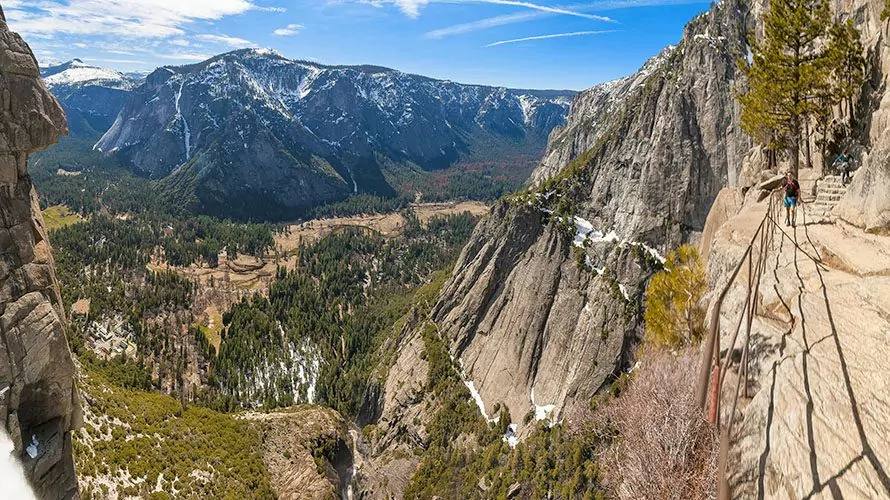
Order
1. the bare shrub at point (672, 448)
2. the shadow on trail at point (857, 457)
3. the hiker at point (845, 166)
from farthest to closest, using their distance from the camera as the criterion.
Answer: the hiker at point (845, 166), the bare shrub at point (672, 448), the shadow on trail at point (857, 457)

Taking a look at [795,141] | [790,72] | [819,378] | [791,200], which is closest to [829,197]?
[791,200]

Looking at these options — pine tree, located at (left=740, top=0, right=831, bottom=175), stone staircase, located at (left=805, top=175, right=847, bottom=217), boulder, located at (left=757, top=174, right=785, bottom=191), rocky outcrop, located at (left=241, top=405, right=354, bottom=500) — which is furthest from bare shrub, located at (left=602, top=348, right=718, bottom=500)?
rocky outcrop, located at (left=241, top=405, right=354, bottom=500)

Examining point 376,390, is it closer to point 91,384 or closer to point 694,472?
point 91,384

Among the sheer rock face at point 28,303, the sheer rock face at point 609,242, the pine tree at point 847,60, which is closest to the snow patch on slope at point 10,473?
the sheer rock face at point 28,303

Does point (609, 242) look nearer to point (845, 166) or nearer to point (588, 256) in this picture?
point (588, 256)

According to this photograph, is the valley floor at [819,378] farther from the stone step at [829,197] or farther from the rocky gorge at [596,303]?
the stone step at [829,197]

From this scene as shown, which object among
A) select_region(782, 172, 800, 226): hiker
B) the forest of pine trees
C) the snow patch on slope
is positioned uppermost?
the forest of pine trees

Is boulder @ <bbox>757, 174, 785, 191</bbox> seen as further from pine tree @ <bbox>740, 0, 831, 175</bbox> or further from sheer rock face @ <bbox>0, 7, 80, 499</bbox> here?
sheer rock face @ <bbox>0, 7, 80, 499</bbox>
